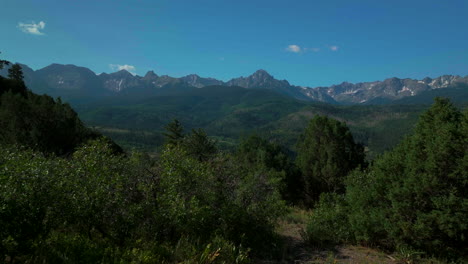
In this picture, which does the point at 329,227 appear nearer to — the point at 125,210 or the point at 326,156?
the point at 125,210

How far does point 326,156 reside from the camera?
28391mm

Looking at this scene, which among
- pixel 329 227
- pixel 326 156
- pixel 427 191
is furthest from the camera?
pixel 326 156

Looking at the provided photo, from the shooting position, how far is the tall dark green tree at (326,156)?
2767 cm

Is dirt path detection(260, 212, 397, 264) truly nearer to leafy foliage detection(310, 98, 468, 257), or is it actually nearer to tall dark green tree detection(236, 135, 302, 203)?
leafy foliage detection(310, 98, 468, 257)

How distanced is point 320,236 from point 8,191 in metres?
12.2

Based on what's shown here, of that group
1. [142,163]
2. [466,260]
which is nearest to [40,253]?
[142,163]

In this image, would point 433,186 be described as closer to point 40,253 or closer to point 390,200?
point 390,200

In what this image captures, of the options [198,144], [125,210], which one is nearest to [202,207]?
[125,210]

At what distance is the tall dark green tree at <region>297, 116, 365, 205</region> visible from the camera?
2767 cm

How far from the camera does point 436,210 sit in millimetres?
9977

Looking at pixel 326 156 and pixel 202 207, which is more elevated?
pixel 202 207

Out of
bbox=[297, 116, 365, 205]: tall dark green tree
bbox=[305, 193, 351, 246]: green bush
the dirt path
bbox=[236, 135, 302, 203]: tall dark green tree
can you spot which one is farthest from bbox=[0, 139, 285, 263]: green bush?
bbox=[236, 135, 302, 203]: tall dark green tree

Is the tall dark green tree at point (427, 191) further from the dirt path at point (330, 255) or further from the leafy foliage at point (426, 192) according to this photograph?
the dirt path at point (330, 255)

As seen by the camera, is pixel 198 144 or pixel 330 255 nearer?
pixel 330 255
